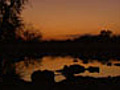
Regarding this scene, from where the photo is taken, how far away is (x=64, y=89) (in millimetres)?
10922

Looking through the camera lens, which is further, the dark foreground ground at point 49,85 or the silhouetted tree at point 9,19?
the silhouetted tree at point 9,19

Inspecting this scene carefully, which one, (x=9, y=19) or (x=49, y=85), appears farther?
(x=9, y=19)

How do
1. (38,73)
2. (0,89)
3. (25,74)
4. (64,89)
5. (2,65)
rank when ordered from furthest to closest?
(25,74), (2,65), (38,73), (64,89), (0,89)

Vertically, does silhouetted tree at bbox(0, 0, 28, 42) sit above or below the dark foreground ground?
above

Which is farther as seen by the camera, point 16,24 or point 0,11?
point 16,24

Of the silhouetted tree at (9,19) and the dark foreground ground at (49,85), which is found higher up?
the silhouetted tree at (9,19)

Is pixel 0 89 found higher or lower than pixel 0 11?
lower

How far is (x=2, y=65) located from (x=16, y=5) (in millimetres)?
4814

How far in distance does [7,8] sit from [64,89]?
498 inches

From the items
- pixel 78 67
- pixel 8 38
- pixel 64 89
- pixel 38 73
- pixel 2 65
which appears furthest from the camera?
pixel 78 67

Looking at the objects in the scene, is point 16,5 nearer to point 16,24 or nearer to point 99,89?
point 16,24

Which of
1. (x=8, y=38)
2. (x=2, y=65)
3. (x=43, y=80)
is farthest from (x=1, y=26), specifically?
(x=43, y=80)

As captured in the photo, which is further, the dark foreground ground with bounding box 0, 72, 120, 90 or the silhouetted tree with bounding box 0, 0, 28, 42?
the silhouetted tree with bounding box 0, 0, 28, 42

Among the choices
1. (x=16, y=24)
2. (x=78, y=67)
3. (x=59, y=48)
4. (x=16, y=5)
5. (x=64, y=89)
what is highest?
(x=16, y=5)
